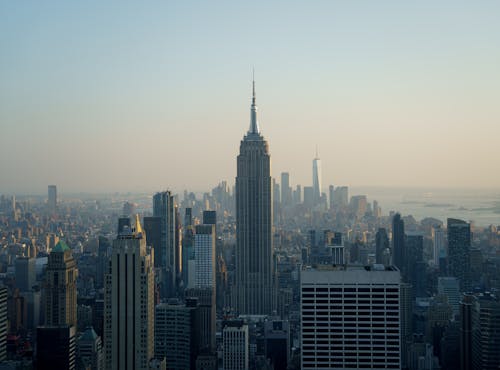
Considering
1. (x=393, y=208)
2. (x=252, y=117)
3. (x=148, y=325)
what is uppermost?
(x=252, y=117)

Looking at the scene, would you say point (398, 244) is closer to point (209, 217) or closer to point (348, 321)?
point (209, 217)

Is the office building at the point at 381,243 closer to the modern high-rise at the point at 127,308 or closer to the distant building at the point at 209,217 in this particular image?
the distant building at the point at 209,217

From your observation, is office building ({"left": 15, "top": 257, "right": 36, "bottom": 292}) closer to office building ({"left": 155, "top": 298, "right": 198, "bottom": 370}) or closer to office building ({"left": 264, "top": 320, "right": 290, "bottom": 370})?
office building ({"left": 155, "top": 298, "right": 198, "bottom": 370})

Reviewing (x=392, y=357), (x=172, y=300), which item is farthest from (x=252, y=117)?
(x=392, y=357)

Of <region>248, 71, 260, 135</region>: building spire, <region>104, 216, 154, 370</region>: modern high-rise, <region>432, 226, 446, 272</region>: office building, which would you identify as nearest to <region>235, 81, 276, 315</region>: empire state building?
<region>248, 71, 260, 135</region>: building spire

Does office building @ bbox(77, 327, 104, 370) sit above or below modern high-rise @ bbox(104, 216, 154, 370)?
below

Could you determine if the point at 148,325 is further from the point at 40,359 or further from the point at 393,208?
the point at 393,208
